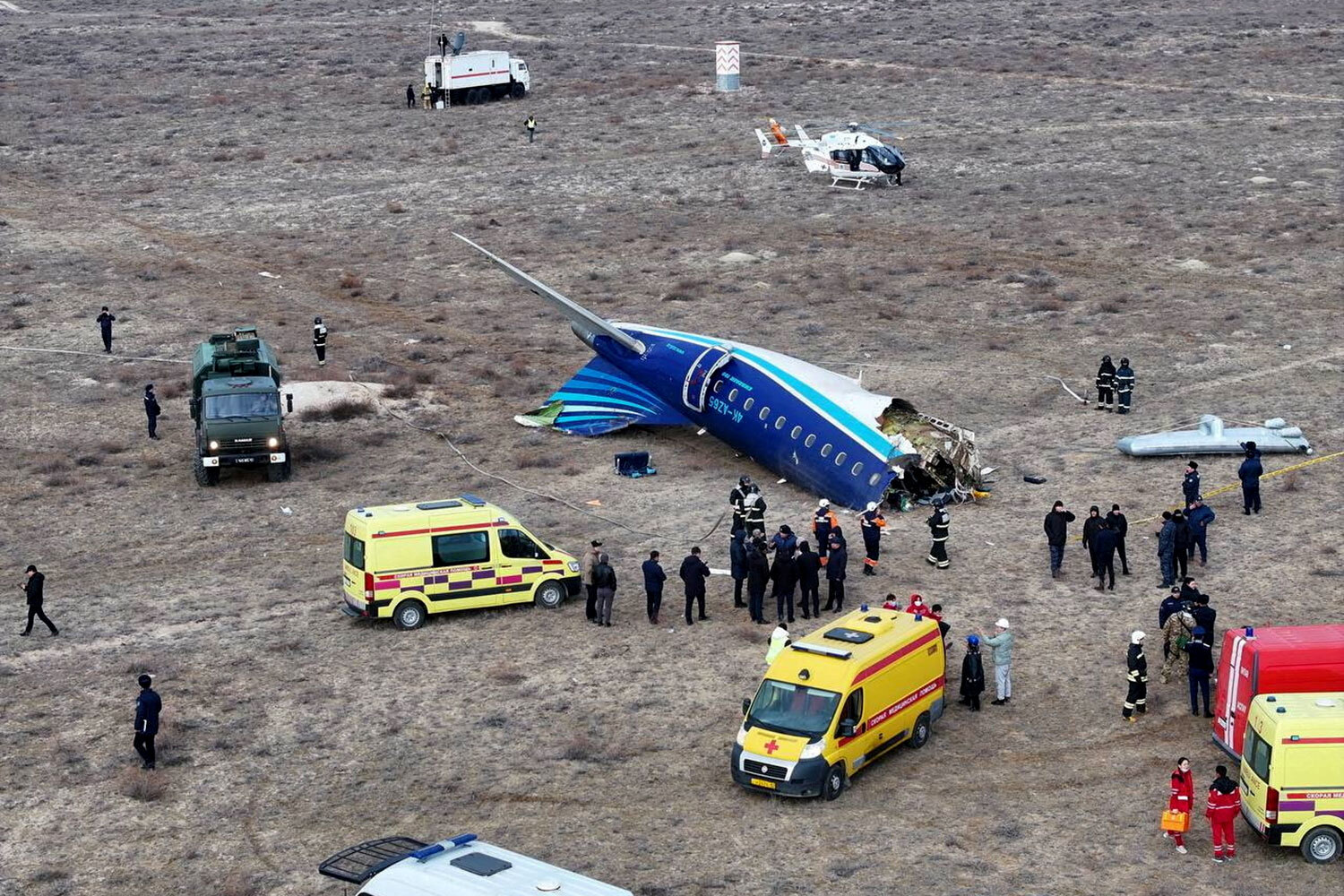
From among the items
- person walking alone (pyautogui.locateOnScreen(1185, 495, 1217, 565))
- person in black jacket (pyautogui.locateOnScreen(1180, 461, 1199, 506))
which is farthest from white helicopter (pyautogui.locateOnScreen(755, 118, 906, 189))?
person walking alone (pyautogui.locateOnScreen(1185, 495, 1217, 565))

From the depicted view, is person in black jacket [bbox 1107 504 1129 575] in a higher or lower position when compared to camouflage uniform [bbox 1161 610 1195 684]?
higher

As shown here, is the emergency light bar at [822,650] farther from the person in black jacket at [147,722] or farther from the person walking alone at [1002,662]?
the person in black jacket at [147,722]

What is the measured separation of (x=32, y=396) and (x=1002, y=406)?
2348 cm

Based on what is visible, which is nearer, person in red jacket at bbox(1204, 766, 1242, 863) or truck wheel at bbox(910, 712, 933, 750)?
person in red jacket at bbox(1204, 766, 1242, 863)

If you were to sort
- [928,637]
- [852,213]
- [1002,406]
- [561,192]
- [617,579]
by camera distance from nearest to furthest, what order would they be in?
[928,637]
[617,579]
[1002,406]
[852,213]
[561,192]

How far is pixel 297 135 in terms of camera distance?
243 feet

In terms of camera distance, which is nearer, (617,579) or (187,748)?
(187,748)

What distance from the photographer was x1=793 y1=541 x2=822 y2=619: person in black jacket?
28.6 metres

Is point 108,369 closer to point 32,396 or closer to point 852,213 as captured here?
point 32,396

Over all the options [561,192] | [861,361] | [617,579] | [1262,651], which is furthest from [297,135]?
[1262,651]

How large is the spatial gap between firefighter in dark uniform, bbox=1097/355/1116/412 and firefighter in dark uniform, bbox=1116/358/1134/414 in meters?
0.12

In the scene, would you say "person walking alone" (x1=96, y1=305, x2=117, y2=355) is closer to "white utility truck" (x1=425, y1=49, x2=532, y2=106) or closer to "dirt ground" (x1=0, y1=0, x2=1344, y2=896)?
"dirt ground" (x1=0, y1=0, x2=1344, y2=896)

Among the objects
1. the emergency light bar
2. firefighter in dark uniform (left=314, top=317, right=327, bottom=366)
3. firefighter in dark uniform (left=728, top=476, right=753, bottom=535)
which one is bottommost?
the emergency light bar

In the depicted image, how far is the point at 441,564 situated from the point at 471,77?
176 feet
